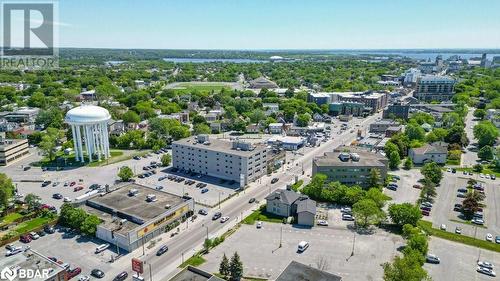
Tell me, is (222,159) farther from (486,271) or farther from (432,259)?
(486,271)

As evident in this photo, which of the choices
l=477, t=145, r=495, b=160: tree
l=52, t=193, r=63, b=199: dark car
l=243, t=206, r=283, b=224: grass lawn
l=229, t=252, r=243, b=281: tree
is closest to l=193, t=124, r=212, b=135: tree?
l=52, t=193, r=63, b=199: dark car

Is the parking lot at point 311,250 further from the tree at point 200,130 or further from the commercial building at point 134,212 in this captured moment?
the tree at point 200,130

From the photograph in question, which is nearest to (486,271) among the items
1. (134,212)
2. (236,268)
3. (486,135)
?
(236,268)

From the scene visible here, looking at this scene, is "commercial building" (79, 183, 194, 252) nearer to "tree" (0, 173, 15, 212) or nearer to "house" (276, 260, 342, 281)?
"tree" (0, 173, 15, 212)

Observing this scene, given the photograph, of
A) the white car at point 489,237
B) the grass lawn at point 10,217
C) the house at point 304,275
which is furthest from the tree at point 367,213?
the grass lawn at point 10,217

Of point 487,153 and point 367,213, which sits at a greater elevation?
point 487,153
